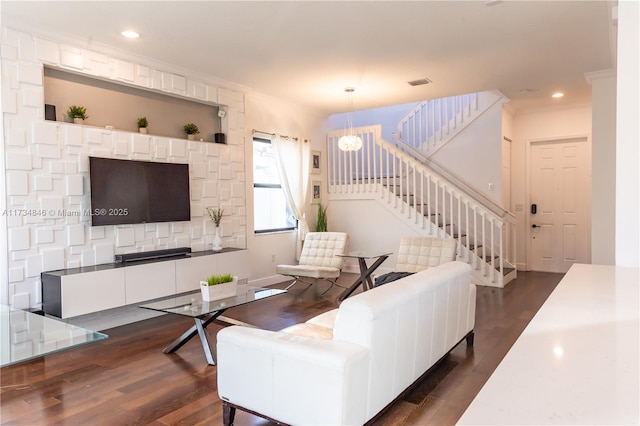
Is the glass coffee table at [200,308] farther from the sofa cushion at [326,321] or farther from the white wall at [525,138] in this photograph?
the white wall at [525,138]

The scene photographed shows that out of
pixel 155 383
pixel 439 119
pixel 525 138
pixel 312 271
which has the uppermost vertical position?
pixel 439 119

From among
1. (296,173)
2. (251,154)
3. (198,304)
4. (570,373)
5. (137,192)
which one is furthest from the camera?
(296,173)

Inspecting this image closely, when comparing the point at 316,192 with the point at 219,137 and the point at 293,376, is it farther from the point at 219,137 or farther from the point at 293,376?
the point at 293,376

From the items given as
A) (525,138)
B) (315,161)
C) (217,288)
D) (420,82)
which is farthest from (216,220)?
(525,138)

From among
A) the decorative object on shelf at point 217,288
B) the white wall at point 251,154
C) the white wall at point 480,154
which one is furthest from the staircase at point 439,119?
the decorative object on shelf at point 217,288

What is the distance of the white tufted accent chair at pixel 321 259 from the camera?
218 inches

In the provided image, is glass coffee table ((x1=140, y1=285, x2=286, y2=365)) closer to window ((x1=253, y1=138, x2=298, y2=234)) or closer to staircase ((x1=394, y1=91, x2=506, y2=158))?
window ((x1=253, y1=138, x2=298, y2=234))

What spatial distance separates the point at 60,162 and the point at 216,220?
194 centimetres

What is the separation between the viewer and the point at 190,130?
208 inches

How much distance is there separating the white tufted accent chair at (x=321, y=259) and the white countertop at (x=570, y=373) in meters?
4.22

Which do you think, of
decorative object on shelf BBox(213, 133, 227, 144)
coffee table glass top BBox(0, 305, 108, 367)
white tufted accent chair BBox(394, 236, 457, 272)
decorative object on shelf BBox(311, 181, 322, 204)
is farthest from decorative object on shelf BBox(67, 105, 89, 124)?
decorative object on shelf BBox(311, 181, 322, 204)

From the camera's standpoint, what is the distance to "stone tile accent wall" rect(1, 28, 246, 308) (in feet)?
12.3

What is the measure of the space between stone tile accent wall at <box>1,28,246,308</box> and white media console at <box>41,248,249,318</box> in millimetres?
202

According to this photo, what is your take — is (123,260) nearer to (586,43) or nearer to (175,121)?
(175,121)
